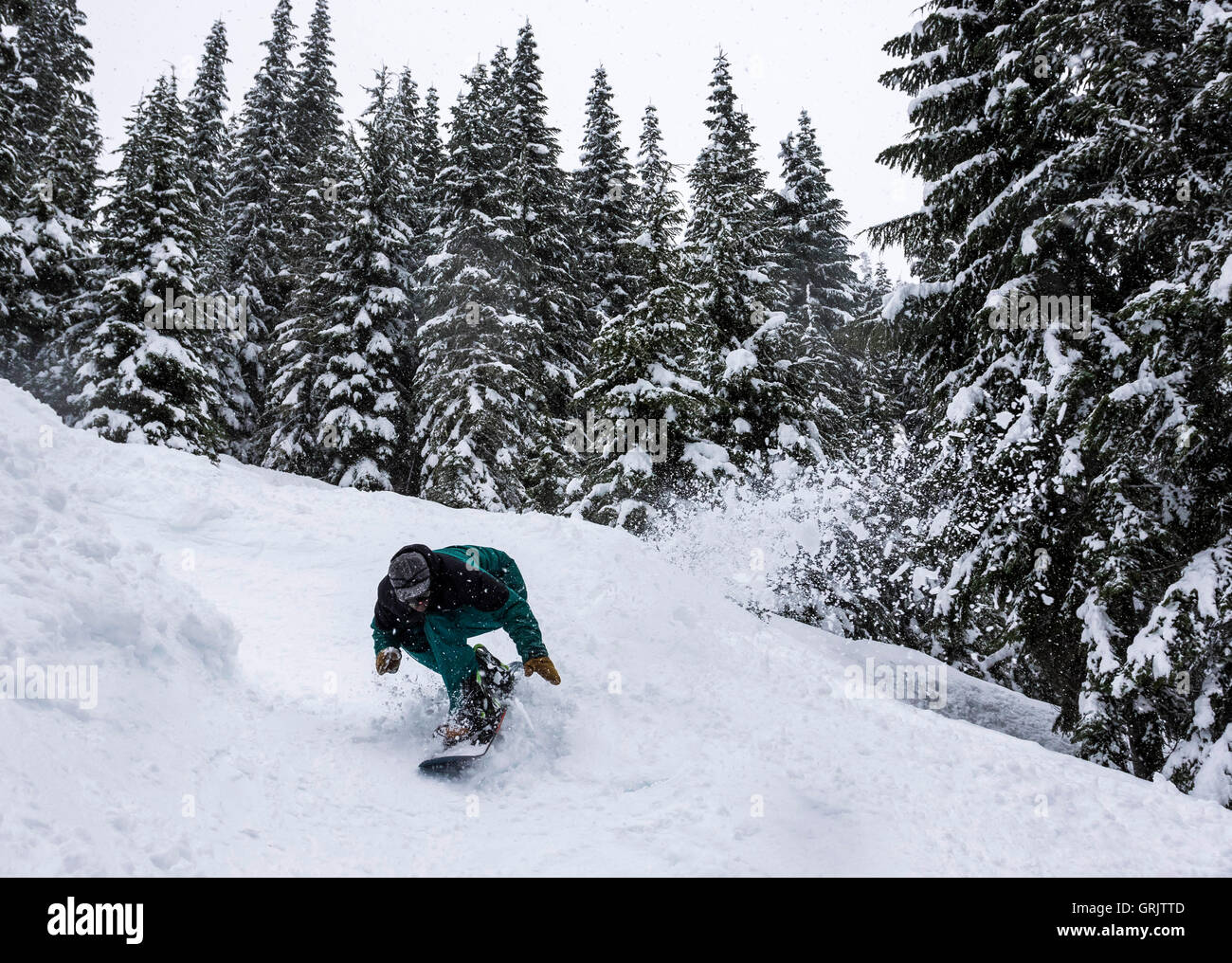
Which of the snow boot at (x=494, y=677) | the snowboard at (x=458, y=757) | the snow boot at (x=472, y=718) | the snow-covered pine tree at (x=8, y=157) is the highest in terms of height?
the snow-covered pine tree at (x=8, y=157)

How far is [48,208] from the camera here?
21.8 m

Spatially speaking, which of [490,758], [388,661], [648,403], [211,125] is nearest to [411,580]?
[388,661]

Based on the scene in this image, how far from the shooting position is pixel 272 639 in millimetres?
7137

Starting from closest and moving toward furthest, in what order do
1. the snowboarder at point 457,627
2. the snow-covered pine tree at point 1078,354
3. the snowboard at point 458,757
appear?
the snowboard at point 458,757
the snowboarder at point 457,627
the snow-covered pine tree at point 1078,354

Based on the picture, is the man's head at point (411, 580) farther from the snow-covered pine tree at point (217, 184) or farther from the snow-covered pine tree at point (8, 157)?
the snow-covered pine tree at point (217, 184)

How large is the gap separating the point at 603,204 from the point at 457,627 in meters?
22.3

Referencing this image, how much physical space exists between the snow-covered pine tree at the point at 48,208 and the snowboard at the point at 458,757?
73.6 ft

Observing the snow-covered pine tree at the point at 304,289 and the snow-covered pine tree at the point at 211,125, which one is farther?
the snow-covered pine tree at the point at 211,125

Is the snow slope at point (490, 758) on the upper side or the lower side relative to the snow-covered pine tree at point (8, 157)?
lower

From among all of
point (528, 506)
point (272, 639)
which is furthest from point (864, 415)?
point (272, 639)

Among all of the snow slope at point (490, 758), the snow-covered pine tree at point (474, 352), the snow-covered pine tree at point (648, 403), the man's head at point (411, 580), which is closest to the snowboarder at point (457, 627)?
the man's head at point (411, 580)

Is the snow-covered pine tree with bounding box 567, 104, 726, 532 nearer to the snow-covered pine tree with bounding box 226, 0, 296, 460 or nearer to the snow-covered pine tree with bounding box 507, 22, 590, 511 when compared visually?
the snow-covered pine tree with bounding box 507, 22, 590, 511

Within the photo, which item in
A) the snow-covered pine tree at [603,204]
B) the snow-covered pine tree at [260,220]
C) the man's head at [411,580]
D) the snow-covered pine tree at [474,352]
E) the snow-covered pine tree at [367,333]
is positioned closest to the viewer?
the man's head at [411,580]

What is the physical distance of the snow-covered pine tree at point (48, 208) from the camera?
21.5 metres
